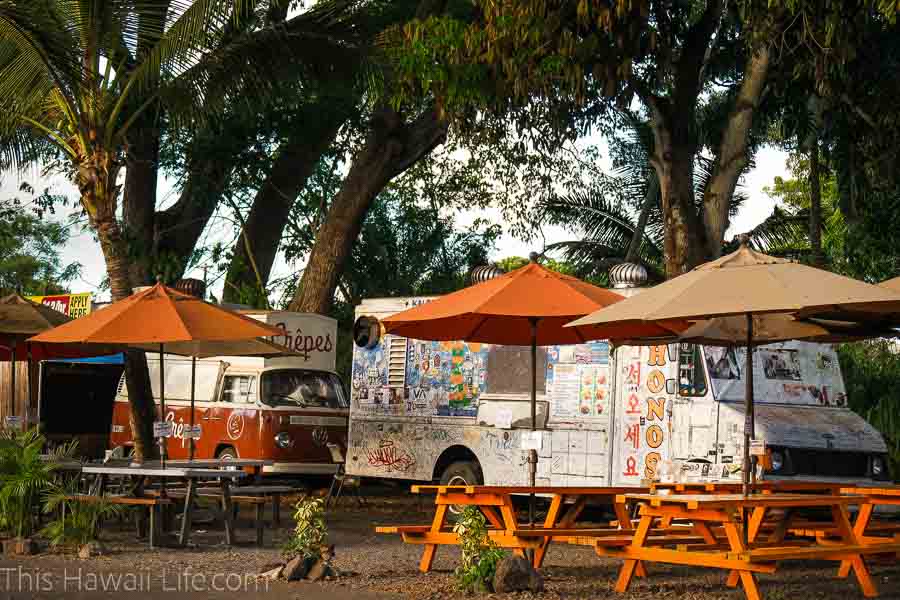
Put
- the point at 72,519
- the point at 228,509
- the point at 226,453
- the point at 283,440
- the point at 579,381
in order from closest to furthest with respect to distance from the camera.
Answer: the point at 72,519 → the point at 228,509 → the point at 579,381 → the point at 283,440 → the point at 226,453

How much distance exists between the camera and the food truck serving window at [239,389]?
18984mm

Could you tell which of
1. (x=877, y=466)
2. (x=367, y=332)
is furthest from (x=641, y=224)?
(x=877, y=466)

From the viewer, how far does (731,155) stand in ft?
53.2

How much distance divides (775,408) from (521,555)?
4.56 metres

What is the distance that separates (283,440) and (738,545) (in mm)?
11076

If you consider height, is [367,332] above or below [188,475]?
above

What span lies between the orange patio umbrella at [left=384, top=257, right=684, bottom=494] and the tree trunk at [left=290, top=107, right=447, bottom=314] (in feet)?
29.3

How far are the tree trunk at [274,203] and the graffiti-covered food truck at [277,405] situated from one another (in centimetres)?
475

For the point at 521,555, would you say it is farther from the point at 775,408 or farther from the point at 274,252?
the point at 274,252

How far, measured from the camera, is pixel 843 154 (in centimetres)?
2036

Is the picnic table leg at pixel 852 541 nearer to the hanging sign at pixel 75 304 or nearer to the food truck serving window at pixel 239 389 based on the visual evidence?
the food truck serving window at pixel 239 389

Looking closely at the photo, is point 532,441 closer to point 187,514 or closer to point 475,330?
point 475,330

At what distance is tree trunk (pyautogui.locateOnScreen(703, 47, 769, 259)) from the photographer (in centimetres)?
1605

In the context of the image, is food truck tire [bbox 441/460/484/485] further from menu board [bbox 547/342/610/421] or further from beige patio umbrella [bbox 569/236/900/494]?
beige patio umbrella [bbox 569/236/900/494]
